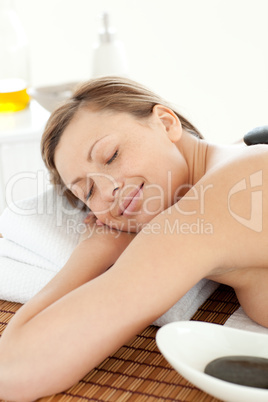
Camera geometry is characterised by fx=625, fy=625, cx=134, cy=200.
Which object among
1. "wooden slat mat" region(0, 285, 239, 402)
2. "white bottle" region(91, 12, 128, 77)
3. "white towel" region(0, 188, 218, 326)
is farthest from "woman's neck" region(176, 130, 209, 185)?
"white bottle" region(91, 12, 128, 77)

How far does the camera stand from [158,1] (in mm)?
2629

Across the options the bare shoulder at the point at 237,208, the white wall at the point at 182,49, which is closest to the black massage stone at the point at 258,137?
the bare shoulder at the point at 237,208

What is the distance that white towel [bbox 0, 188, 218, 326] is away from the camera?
1.29 m

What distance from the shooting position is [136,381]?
98 centimetres

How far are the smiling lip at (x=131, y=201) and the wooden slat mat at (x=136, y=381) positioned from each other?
0.25 m

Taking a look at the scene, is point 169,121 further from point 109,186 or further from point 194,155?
point 109,186

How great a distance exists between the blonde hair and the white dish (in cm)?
51

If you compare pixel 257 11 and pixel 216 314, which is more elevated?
pixel 257 11

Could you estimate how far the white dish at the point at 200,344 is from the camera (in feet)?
2.92

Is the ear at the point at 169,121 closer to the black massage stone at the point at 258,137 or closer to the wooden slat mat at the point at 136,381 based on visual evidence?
the black massage stone at the point at 258,137

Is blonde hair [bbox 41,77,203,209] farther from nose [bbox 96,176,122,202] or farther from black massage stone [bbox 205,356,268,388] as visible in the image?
black massage stone [bbox 205,356,268,388]

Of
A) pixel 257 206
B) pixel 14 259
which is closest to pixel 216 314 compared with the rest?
pixel 257 206

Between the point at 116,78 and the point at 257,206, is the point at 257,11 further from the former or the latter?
the point at 257,206

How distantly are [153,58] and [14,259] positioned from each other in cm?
155
